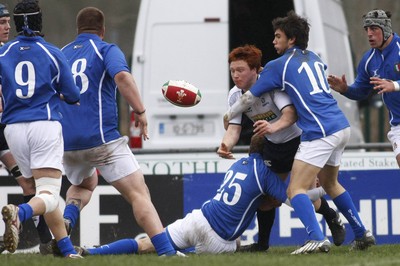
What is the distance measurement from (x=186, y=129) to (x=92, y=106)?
15.5 feet

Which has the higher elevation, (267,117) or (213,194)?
(267,117)

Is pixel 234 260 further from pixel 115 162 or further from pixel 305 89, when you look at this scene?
pixel 305 89

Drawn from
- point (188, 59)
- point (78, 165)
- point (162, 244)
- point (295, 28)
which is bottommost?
point (162, 244)

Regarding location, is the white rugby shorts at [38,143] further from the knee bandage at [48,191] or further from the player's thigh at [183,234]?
the player's thigh at [183,234]

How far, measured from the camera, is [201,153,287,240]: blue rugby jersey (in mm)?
11445

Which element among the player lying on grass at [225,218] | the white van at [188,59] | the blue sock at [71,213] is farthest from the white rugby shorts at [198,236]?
the white van at [188,59]

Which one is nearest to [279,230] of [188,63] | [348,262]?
[188,63]

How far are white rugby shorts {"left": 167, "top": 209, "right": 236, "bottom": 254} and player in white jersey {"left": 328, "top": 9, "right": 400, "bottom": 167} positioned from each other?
6.50ft

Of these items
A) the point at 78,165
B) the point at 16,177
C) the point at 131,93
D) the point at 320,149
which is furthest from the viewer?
the point at 16,177

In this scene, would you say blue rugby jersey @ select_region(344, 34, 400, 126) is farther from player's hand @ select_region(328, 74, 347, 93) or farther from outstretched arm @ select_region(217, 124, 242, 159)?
outstretched arm @ select_region(217, 124, 242, 159)

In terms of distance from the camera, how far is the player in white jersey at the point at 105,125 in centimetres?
1096

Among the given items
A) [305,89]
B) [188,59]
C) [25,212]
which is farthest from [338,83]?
[25,212]

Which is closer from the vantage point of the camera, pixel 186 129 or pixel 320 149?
pixel 320 149

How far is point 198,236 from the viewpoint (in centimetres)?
1149
